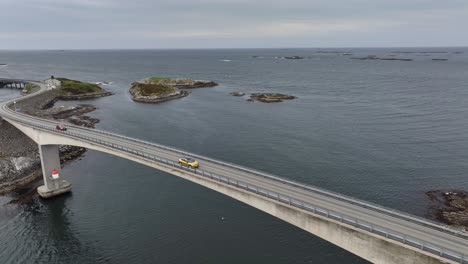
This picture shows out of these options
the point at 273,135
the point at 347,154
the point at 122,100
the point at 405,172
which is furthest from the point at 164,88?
the point at 405,172

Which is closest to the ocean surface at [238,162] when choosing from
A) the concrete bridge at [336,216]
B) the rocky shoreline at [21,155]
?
the rocky shoreline at [21,155]

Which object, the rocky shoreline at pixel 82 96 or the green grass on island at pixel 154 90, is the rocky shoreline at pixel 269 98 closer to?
the green grass on island at pixel 154 90

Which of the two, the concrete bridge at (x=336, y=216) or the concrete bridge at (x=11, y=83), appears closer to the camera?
the concrete bridge at (x=336, y=216)

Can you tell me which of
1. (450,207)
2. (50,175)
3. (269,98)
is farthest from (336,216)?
(269,98)

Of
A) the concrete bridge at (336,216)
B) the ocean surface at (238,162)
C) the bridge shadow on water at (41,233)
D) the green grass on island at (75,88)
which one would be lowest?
the bridge shadow on water at (41,233)

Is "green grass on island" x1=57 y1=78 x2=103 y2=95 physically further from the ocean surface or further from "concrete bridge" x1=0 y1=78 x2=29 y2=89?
the ocean surface

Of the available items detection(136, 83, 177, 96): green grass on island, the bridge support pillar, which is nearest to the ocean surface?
the bridge support pillar

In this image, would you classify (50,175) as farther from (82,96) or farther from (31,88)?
(31,88)

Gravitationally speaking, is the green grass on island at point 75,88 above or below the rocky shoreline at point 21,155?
above
